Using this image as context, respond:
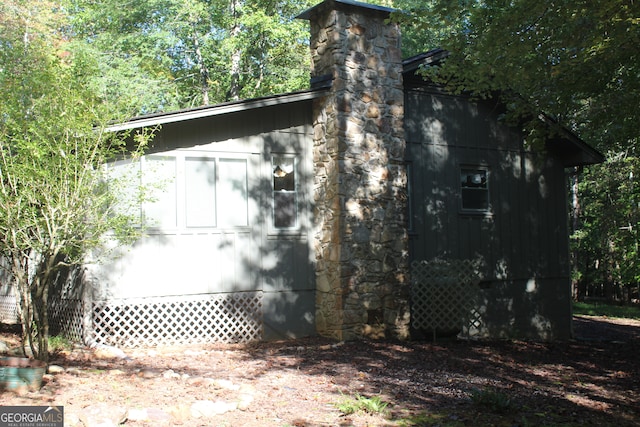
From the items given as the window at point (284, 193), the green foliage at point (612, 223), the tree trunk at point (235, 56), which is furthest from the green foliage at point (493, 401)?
the tree trunk at point (235, 56)

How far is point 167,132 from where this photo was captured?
10359 millimetres

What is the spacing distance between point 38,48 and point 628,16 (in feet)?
52.3

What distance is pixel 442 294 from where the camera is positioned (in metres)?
12.1

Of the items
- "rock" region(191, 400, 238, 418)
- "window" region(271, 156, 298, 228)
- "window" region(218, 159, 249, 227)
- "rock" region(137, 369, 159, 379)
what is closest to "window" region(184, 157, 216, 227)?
"window" region(218, 159, 249, 227)

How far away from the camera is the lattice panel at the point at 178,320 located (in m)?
9.98

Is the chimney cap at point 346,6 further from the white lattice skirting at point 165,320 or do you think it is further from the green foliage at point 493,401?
the green foliage at point 493,401

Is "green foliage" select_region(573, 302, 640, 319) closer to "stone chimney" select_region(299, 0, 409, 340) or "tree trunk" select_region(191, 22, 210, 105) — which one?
"stone chimney" select_region(299, 0, 409, 340)

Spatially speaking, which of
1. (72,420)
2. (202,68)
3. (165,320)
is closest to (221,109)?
(165,320)

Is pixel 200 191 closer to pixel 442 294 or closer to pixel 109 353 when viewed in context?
pixel 109 353

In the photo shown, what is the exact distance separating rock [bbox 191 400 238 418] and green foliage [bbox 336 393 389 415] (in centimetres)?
109

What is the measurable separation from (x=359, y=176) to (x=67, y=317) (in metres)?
5.50

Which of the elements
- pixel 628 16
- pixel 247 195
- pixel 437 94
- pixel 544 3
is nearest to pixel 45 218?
pixel 247 195

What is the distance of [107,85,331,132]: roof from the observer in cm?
934

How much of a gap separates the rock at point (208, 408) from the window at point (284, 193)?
17.6 ft
